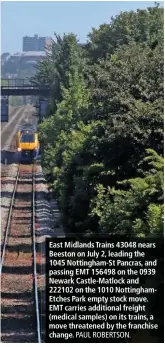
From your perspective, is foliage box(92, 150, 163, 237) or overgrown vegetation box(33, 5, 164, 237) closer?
foliage box(92, 150, 163, 237)

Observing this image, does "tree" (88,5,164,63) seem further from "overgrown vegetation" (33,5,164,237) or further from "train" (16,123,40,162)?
"overgrown vegetation" (33,5,164,237)

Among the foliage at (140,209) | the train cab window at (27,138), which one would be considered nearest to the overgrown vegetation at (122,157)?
the foliage at (140,209)

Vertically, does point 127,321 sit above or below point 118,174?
below

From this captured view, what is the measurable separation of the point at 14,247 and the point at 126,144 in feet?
32.0

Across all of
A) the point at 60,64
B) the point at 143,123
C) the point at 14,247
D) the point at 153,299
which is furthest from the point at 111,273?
the point at 60,64

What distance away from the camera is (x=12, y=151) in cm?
9181

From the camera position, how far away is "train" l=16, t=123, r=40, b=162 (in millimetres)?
78938

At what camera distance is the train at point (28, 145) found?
78.9 metres

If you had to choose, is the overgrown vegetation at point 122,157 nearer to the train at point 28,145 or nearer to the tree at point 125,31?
the tree at point 125,31

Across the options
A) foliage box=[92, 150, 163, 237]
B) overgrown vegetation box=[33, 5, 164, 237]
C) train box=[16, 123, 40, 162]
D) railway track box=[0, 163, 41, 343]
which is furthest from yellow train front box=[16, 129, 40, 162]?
foliage box=[92, 150, 163, 237]

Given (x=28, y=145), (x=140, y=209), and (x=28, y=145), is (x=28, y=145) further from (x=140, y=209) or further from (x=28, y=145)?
(x=140, y=209)

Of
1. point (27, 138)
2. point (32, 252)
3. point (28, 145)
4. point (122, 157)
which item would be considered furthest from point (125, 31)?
point (122, 157)

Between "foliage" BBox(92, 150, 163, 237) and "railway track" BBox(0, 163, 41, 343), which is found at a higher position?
"foliage" BBox(92, 150, 163, 237)

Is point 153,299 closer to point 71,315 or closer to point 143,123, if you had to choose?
point 71,315
